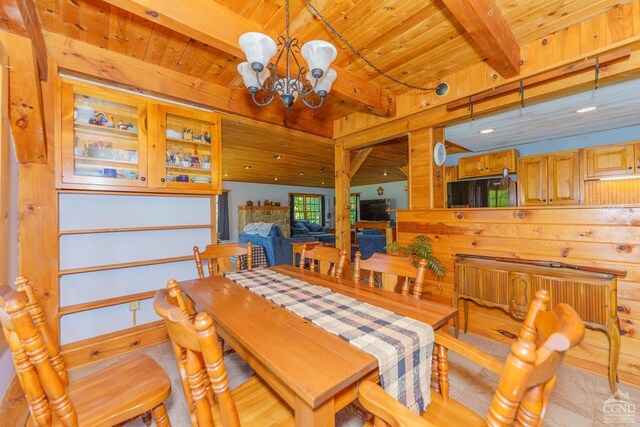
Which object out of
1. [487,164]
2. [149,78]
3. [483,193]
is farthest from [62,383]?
[487,164]

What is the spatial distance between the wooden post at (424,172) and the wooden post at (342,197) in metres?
1.00

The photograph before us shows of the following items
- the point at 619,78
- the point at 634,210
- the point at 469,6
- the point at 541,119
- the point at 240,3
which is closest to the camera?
the point at 469,6

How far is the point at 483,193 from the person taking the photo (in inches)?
179

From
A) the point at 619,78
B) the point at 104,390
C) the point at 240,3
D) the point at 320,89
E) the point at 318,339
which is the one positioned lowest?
the point at 104,390

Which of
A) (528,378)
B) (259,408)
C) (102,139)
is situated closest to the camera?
(528,378)

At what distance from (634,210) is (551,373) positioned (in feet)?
6.55

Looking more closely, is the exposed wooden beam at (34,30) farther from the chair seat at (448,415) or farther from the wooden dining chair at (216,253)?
the chair seat at (448,415)

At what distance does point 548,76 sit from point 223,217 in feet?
25.2

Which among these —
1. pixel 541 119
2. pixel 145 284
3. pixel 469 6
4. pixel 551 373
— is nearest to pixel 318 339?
pixel 551 373

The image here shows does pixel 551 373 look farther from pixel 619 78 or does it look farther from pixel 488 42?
pixel 619 78

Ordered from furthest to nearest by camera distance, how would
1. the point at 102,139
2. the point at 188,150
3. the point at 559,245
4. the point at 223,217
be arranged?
the point at 223,217 < the point at 188,150 < the point at 102,139 < the point at 559,245

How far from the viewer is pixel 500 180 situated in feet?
14.2

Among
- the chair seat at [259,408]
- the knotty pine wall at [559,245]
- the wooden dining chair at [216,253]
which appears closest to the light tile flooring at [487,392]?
the knotty pine wall at [559,245]

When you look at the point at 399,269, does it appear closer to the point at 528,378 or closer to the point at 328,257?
the point at 328,257
